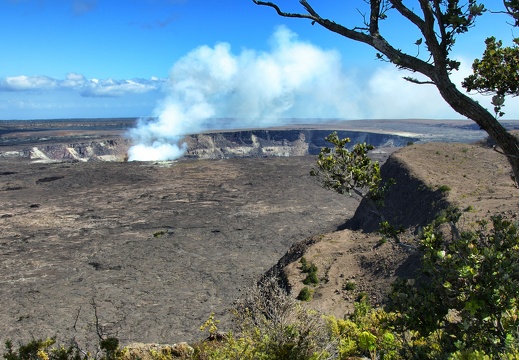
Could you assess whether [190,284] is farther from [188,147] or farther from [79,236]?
[188,147]

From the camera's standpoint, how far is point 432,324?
561 cm

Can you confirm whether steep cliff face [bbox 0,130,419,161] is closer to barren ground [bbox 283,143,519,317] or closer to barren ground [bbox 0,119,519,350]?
barren ground [bbox 0,119,519,350]

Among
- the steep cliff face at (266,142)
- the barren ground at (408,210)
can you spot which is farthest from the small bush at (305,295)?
the steep cliff face at (266,142)

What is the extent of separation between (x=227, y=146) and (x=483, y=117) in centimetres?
13793

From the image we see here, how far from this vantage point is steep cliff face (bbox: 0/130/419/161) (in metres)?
116

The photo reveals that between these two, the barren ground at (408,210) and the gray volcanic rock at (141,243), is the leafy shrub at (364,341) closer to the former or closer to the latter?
the gray volcanic rock at (141,243)

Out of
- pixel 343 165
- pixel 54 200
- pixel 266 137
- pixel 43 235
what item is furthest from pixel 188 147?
pixel 343 165

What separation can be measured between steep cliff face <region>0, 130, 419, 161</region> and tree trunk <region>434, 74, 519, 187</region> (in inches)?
4517

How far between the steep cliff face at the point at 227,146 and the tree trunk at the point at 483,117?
115 metres

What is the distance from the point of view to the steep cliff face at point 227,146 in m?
116

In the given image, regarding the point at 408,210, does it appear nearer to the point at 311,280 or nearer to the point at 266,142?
the point at 311,280

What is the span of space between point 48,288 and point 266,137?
128 m

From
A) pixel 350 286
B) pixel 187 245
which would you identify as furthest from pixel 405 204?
pixel 187 245

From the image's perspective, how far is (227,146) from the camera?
14200 cm
